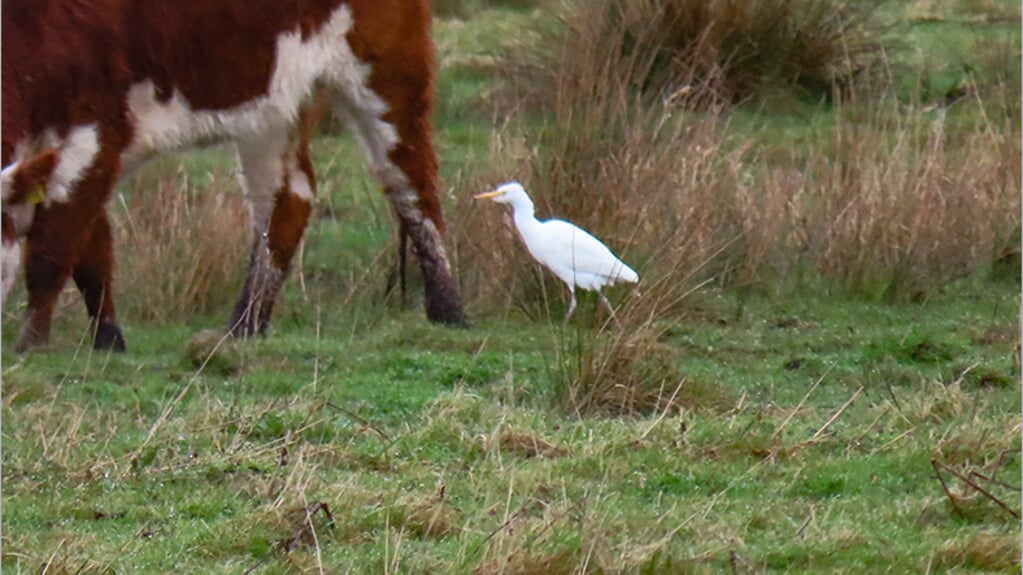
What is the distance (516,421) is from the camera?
6.43 meters

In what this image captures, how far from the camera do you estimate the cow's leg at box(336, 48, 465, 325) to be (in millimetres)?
8688

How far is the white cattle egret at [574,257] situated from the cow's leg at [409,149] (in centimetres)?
111

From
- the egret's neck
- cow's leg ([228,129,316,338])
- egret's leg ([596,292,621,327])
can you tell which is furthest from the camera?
cow's leg ([228,129,316,338])

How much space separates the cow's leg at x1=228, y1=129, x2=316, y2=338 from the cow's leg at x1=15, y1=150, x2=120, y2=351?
1.05m

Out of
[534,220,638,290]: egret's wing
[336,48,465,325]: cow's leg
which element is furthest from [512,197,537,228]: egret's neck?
[336,48,465,325]: cow's leg

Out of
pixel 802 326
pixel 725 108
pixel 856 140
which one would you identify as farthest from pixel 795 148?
pixel 802 326

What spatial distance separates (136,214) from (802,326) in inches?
142

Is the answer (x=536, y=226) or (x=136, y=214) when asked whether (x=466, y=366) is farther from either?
(x=136, y=214)

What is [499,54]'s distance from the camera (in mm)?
13906

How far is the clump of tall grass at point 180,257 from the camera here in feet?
30.3

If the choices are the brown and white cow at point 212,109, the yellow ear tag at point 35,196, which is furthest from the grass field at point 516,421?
the yellow ear tag at point 35,196

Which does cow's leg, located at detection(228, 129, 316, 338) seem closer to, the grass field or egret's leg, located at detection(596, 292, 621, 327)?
the grass field

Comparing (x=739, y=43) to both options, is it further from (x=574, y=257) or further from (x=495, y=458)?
(x=495, y=458)

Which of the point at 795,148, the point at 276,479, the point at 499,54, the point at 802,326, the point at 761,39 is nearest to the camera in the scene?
the point at 276,479
